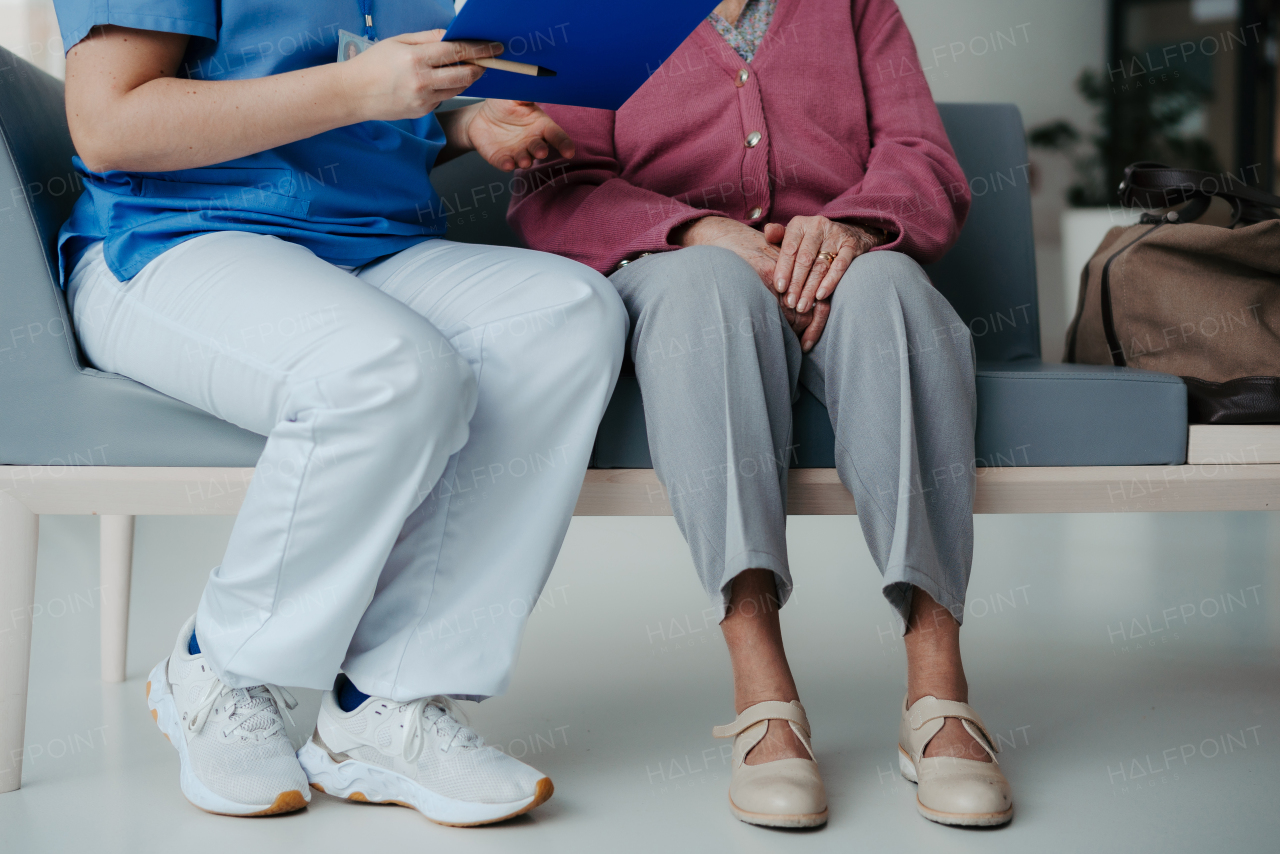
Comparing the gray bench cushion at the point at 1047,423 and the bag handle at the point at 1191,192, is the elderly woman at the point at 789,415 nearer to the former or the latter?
the gray bench cushion at the point at 1047,423

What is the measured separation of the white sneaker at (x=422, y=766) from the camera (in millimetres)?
874

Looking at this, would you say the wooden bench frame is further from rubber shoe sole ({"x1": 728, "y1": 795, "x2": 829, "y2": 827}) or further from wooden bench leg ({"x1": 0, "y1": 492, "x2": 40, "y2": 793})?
rubber shoe sole ({"x1": 728, "y1": 795, "x2": 829, "y2": 827})

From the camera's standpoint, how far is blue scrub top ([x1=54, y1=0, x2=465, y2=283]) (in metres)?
0.91

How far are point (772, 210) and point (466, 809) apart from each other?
732mm

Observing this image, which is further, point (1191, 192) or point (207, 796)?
point (1191, 192)

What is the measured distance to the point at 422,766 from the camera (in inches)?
35.0

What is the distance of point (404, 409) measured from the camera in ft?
2.62

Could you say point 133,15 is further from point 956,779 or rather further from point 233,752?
point 956,779

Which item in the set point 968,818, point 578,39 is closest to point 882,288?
point 578,39

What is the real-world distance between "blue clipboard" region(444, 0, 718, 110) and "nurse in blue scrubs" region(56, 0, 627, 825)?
0.04m

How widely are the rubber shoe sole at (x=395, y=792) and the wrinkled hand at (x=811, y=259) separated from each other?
50 centimetres

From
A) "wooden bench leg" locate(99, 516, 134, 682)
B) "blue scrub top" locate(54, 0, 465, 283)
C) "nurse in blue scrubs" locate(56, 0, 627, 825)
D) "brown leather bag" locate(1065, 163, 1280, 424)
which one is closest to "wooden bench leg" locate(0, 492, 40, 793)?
"nurse in blue scrubs" locate(56, 0, 627, 825)

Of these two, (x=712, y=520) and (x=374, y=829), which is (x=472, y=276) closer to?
(x=712, y=520)

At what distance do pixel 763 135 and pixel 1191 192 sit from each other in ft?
1.83
